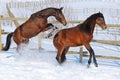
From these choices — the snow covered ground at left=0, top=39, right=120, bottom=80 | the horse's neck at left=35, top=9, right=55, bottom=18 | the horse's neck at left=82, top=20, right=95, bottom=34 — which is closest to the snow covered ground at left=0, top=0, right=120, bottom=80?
the snow covered ground at left=0, top=39, right=120, bottom=80

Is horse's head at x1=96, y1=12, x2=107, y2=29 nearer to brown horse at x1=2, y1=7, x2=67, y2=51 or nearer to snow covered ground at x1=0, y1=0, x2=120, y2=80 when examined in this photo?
brown horse at x1=2, y1=7, x2=67, y2=51

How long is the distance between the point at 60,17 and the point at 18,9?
2146 cm

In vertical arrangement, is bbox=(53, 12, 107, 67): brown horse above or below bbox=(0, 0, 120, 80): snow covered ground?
above

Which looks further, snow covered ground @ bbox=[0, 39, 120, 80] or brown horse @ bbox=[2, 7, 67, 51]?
brown horse @ bbox=[2, 7, 67, 51]

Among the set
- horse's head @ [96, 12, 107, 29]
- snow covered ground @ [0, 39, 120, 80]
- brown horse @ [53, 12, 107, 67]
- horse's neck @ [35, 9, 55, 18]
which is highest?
horse's neck @ [35, 9, 55, 18]

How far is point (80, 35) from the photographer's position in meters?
6.67

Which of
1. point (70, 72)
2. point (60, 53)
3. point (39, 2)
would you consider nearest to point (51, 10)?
point (60, 53)

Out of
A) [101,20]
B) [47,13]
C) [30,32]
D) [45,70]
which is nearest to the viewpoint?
[45,70]

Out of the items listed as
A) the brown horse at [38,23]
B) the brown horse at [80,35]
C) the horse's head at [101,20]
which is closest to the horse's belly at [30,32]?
the brown horse at [38,23]

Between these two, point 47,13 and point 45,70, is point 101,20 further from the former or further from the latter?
point 45,70

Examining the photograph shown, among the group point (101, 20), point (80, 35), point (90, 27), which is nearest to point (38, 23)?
point (80, 35)

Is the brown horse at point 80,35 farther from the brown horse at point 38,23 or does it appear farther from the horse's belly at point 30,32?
the horse's belly at point 30,32

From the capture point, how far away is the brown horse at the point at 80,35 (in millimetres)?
6602

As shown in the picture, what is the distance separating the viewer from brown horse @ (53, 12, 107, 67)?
6602 millimetres
